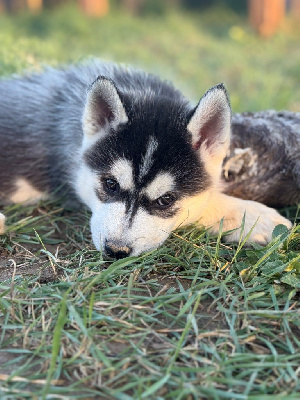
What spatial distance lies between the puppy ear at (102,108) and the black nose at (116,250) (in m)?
0.87

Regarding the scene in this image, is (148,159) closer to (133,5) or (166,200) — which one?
(166,200)

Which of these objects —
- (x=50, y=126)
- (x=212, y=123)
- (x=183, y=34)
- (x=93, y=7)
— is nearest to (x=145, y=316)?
(x=212, y=123)

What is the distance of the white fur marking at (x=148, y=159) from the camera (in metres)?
3.19

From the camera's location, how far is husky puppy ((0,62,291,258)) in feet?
10.5

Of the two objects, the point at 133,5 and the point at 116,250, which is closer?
the point at 116,250

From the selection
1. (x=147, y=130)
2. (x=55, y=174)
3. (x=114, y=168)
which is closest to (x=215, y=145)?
(x=147, y=130)

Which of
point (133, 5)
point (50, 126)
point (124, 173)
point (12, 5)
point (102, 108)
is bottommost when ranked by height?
point (124, 173)

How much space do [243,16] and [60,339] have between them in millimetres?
14663

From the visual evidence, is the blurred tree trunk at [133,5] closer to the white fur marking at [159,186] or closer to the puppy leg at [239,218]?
the puppy leg at [239,218]

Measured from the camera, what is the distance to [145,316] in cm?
260

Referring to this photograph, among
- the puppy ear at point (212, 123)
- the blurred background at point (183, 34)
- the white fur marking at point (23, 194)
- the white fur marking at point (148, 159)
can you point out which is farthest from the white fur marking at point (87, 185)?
the blurred background at point (183, 34)

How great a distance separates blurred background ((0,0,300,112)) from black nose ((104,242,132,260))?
6783 mm

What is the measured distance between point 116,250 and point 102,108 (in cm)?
107

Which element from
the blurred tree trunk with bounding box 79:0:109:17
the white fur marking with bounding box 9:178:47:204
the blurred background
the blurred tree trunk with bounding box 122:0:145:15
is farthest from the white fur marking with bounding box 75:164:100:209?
the blurred tree trunk with bounding box 122:0:145:15
